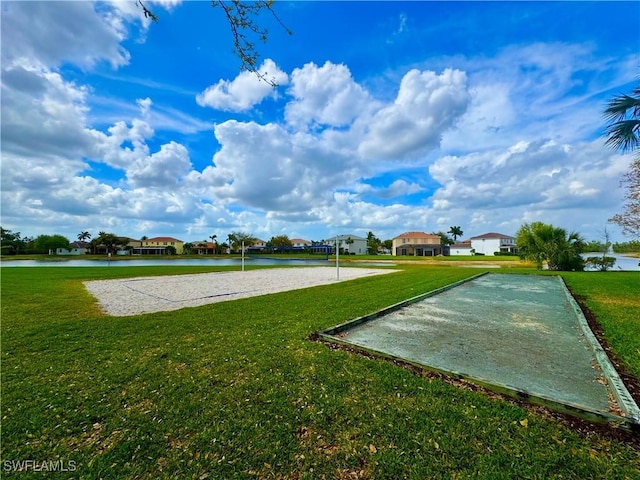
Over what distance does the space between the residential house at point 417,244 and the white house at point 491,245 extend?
356 inches

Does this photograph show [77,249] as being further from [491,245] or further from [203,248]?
[491,245]

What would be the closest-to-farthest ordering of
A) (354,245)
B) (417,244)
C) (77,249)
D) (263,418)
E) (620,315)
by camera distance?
(263,418)
(620,315)
(417,244)
(354,245)
(77,249)

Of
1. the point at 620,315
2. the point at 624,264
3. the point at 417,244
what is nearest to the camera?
the point at 620,315

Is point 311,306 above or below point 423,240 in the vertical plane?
below

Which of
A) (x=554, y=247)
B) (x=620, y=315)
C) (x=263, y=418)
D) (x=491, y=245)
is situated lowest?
(x=263, y=418)

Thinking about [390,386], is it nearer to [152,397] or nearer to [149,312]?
[152,397]

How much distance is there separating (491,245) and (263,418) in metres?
82.5

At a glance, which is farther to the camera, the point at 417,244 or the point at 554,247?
the point at 417,244

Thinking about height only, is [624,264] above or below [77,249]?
below

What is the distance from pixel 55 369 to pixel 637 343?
8609mm

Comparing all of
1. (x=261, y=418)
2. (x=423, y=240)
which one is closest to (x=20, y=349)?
(x=261, y=418)

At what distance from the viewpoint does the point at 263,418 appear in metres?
2.68

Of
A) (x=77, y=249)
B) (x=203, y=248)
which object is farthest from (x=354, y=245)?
(x=77, y=249)

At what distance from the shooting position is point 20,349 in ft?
14.6
